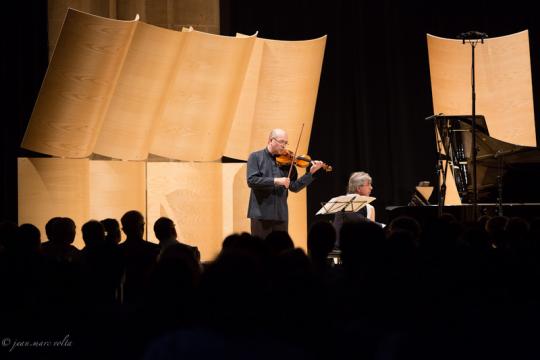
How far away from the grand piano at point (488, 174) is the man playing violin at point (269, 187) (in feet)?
3.50

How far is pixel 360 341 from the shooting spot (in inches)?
84.2

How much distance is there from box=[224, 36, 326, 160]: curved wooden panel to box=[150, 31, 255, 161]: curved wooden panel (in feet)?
0.74

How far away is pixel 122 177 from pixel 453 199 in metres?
4.39

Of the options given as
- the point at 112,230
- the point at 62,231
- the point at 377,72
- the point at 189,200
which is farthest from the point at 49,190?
the point at 377,72

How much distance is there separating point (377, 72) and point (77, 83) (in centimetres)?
451

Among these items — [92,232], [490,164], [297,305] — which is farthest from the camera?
[490,164]

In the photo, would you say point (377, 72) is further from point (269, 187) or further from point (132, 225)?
point (132, 225)

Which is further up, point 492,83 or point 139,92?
point 492,83

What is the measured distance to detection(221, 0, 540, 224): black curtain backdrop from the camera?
9.97 meters

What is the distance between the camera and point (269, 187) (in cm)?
673

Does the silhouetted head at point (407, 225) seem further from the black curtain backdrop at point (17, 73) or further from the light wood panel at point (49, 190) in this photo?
the black curtain backdrop at point (17, 73)

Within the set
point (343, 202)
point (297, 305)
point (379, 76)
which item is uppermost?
point (379, 76)

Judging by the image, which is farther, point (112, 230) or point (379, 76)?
point (379, 76)

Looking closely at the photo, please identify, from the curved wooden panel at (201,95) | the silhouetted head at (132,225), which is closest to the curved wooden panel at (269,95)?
the curved wooden panel at (201,95)
